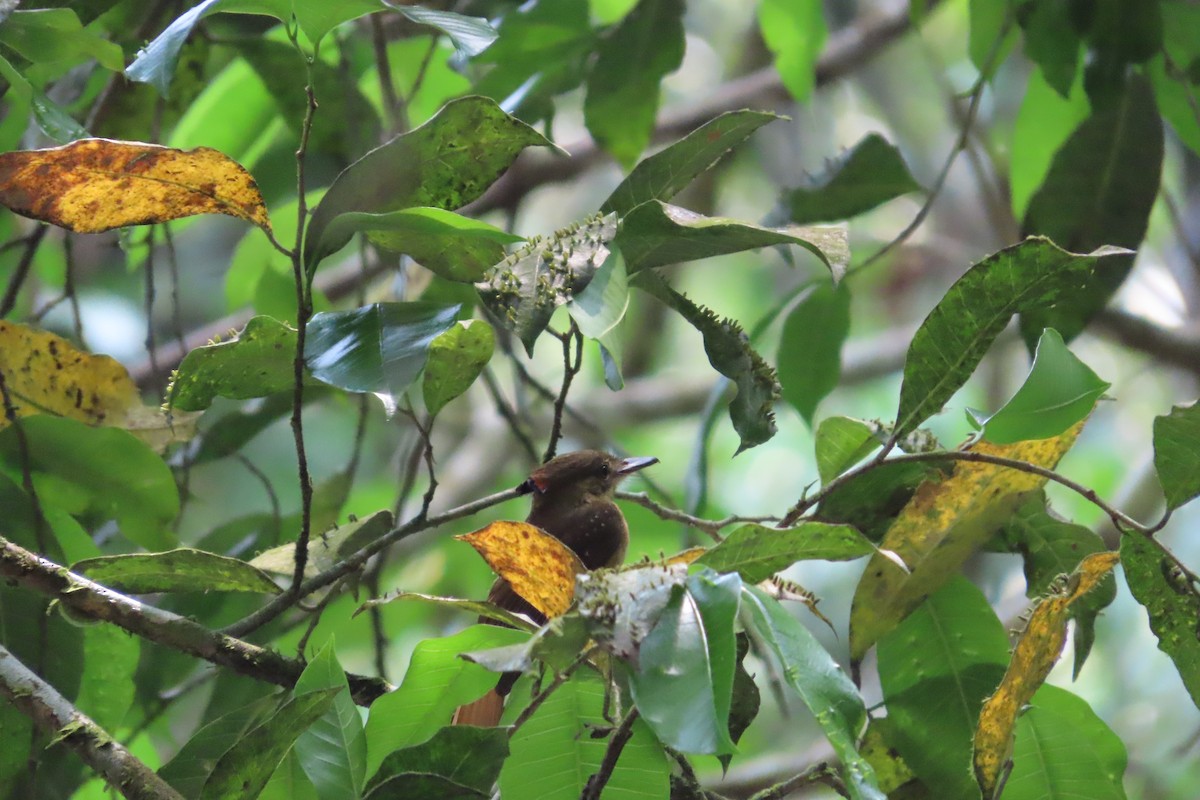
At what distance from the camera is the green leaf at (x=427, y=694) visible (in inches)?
46.6

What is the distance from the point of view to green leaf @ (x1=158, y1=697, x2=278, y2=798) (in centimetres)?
135

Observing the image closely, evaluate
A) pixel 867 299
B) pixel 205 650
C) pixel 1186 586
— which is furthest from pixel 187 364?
pixel 867 299

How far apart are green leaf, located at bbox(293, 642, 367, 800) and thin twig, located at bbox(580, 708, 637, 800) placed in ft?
0.80

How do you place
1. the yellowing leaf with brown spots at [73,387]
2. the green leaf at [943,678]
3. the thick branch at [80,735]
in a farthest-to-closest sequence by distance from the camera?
1. the yellowing leaf with brown spots at [73,387]
2. the green leaf at [943,678]
3. the thick branch at [80,735]

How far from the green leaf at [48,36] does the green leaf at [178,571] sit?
2.12 feet

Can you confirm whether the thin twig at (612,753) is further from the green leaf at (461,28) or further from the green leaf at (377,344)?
the green leaf at (461,28)

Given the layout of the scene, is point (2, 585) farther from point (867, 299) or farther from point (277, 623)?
point (867, 299)

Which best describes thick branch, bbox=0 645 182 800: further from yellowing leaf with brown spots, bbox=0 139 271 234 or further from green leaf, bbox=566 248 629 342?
green leaf, bbox=566 248 629 342

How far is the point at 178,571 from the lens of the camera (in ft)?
4.20

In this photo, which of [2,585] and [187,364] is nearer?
[187,364]

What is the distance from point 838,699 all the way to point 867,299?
220 inches

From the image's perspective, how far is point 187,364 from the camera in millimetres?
1198

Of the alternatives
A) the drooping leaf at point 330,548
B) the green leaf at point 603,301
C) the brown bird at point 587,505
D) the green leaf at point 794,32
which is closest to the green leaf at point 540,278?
the green leaf at point 603,301

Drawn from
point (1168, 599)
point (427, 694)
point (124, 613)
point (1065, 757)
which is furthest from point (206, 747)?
point (1168, 599)
